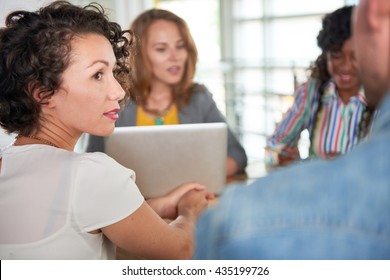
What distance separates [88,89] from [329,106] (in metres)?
0.62

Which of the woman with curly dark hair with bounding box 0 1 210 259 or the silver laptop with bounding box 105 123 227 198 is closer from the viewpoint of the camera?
the woman with curly dark hair with bounding box 0 1 210 259

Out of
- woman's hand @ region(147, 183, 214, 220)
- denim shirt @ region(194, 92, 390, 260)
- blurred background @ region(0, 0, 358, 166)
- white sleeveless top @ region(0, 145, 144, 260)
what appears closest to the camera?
denim shirt @ region(194, 92, 390, 260)

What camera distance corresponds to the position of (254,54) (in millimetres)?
2707

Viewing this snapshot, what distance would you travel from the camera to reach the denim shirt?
204mm

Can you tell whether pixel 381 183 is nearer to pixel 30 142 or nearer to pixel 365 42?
pixel 365 42

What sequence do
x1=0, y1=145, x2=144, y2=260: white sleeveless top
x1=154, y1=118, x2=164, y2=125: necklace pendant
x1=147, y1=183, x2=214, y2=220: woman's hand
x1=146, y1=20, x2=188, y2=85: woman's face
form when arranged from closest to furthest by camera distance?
x1=0, y1=145, x2=144, y2=260: white sleeveless top → x1=147, y1=183, x2=214, y2=220: woman's hand → x1=154, y1=118, x2=164, y2=125: necklace pendant → x1=146, y1=20, x2=188, y2=85: woman's face

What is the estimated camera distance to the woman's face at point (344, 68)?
0.92 metres

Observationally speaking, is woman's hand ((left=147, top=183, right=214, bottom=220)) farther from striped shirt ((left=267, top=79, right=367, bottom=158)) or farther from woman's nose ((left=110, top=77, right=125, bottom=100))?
striped shirt ((left=267, top=79, right=367, bottom=158))

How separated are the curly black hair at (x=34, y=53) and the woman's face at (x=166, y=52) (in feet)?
1.40

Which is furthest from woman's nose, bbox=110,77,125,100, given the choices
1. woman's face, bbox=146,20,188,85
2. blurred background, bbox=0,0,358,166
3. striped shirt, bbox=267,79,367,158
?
blurred background, bbox=0,0,358,166

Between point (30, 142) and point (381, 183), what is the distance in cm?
35

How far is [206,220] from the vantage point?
Result: 0.73 ft

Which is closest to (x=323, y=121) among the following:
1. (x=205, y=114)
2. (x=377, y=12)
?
(x=205, y=114)
